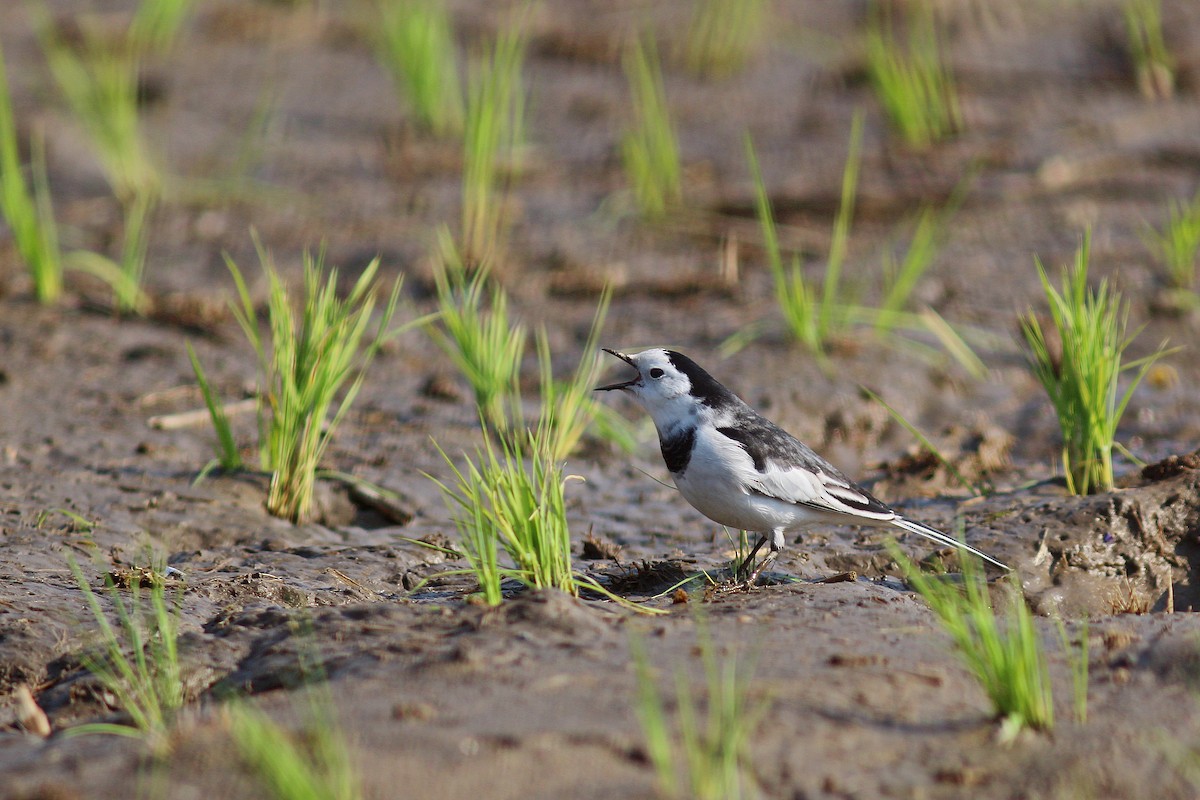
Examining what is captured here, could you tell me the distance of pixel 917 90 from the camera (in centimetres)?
821

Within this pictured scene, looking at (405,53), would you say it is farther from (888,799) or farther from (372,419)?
(888,799)

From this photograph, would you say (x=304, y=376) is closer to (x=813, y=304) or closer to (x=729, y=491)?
(x=729, y=491)

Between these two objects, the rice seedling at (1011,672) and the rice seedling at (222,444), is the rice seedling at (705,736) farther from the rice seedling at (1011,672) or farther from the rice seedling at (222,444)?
the rice seedling at (222,444)

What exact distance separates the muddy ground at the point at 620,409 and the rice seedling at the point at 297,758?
0.07 meters

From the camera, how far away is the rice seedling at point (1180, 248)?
6270mm

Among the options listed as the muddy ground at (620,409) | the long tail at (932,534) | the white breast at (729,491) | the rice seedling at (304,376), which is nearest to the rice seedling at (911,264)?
the muddy ground at (620,409)

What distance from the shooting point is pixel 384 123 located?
28.6 ft

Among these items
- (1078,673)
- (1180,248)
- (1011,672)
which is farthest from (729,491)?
→ (1180,248)

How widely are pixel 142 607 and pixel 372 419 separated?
216 centimetres

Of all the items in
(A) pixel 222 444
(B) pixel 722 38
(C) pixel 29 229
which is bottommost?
(A) pixel 222 444

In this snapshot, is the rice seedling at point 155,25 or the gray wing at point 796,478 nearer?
the gray wing at point 796,478

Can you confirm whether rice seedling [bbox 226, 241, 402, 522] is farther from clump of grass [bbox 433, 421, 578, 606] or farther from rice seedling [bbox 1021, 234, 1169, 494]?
rice seedling [bbox 1021, 234, 1169, 494]

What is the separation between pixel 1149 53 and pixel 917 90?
5.98 feet

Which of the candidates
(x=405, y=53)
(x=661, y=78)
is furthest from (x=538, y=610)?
(x=661, y=78)
